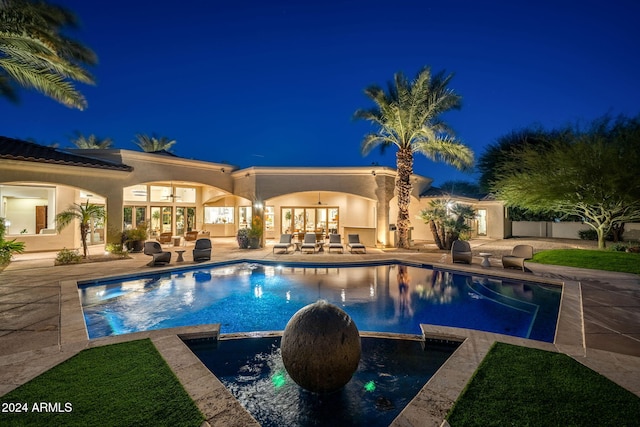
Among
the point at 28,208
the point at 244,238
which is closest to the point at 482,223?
the point at 244,238

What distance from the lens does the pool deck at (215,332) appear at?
3.65 metres

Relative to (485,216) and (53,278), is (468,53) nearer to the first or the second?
(485,216)

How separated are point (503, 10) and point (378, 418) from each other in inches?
2037

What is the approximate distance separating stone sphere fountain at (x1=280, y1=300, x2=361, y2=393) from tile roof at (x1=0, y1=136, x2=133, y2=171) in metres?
15.3

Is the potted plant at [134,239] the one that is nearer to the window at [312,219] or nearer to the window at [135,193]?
the window at [135,193]

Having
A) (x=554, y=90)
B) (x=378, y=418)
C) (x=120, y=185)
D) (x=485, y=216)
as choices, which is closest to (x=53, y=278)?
(x=120, y=185)

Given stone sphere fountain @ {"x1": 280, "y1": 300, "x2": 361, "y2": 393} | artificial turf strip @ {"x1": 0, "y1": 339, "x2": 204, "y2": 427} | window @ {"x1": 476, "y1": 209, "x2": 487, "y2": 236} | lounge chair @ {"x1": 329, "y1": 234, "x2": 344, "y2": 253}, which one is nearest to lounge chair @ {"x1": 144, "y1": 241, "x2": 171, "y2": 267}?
lounge chair @ {"x1": 329, "y1": 234, "x2": 344, "y2": 253}

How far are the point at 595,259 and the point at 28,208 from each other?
92.7 ft

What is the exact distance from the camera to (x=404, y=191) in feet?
60.6

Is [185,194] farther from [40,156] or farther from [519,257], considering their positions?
[519,257]

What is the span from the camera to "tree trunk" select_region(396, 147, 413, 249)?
18319 mm

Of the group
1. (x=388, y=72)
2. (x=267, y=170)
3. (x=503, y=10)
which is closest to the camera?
(x=267, y=170)

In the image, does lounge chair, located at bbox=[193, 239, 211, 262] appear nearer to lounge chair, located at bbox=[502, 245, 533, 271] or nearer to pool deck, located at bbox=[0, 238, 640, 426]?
pool deck, located at bbox=[0, 238, 640, 426]

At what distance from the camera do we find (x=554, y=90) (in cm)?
10194
